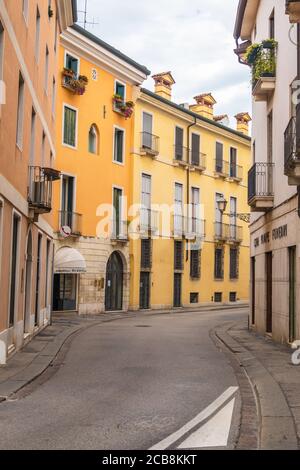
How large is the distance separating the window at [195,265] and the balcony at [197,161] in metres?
5.21

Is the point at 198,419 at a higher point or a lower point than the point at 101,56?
lower

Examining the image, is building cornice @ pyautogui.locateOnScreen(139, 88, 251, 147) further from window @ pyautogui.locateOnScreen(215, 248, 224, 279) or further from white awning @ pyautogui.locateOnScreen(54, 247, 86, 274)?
white awning @ pyautogui.locateOnScreen(54, 247, 86, 274)

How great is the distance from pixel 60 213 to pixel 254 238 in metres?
9.71

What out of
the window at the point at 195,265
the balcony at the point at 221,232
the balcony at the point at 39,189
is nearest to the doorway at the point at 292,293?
the balcony at the point at 39,189

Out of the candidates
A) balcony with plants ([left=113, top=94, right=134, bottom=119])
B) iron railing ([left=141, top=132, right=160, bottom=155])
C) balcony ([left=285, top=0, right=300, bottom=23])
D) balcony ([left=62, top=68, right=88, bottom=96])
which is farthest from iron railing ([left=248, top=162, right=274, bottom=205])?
iron railing ([left=141, top=132, right=160, bottom=155])

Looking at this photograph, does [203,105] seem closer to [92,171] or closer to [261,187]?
[92,171]

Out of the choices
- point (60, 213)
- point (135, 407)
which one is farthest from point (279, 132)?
point (60, 213)

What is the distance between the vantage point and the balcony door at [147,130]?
32.5 meters

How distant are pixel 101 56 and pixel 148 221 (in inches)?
360

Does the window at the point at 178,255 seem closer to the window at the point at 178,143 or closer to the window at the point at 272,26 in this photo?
the window at the point at 178,143

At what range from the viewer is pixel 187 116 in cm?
3628

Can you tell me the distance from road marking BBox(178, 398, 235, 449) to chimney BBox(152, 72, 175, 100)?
1183 inches

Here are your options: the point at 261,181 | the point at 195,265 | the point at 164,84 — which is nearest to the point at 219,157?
the point at 164,84

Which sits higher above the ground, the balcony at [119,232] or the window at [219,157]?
the window at [219,157]
